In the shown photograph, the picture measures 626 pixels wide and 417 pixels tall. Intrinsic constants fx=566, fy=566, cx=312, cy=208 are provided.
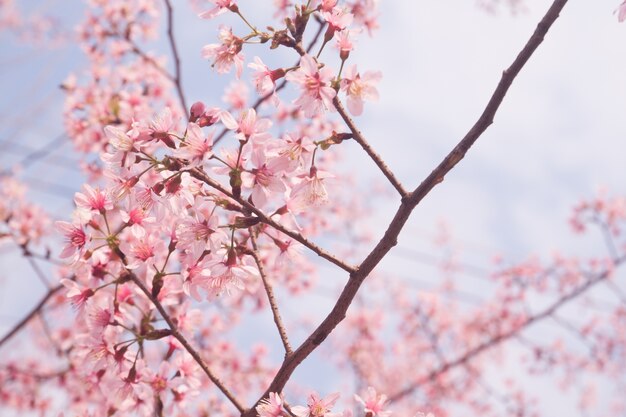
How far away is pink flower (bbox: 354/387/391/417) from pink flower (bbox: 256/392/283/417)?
Answer: 1.04 feet

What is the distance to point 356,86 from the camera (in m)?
1.82

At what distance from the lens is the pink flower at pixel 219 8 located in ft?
6.46

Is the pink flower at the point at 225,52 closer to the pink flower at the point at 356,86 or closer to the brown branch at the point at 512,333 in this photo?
the pink flower at the point at 356,86

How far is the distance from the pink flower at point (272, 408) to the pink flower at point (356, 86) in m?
0.94

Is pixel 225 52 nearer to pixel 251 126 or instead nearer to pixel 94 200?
pixel 251 126

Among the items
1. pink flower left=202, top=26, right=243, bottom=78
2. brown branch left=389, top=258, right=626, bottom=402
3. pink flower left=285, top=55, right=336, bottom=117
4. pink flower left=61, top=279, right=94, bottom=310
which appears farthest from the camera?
brown branch left=389, top=258, right=626, bottom=402

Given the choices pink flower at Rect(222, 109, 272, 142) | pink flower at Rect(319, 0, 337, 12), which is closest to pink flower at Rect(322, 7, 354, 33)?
pink flower at Rect(319, 0, 337, 12)

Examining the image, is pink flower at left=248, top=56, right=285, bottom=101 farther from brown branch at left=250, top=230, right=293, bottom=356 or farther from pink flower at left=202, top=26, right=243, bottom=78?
brown branch at left=250, top=230, right=293, bottom=356

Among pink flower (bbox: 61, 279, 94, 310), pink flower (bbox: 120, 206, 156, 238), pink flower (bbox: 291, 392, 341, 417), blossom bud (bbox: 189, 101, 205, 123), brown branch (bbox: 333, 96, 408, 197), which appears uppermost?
brown branch (bbox: 333, 96, 408, 197)

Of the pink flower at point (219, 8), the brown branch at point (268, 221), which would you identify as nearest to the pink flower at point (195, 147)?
the brown branch at point (268, 221)

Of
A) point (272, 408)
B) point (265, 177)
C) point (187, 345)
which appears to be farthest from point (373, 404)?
point (265, 177)

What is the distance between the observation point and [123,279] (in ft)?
6.79

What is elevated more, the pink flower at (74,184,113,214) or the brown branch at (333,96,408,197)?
the brown branch at (333,96,408,197)

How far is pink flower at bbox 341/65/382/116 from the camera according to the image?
71.1 inches
